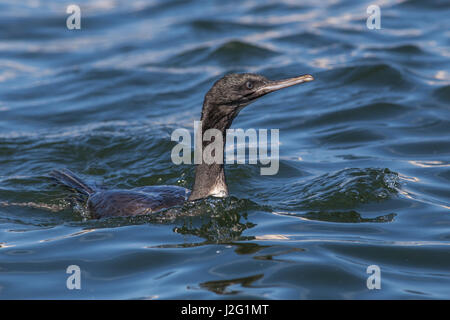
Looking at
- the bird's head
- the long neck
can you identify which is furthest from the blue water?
the bird's head

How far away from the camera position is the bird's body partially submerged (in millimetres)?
7090

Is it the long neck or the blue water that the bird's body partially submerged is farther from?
the blue water

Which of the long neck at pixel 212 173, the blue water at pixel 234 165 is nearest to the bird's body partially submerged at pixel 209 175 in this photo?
the long neck at pixel 212 173

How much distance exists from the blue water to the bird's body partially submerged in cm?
14

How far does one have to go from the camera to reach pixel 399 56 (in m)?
14.1

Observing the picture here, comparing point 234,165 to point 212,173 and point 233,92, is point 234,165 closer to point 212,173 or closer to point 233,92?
point 212,173

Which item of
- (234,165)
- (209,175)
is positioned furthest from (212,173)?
(234,165)

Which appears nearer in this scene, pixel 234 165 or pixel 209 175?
pixel 209 175

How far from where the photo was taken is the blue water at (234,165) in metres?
6.30

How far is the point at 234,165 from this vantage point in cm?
943

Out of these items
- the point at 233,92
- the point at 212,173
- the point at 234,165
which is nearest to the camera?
the point at 233,92

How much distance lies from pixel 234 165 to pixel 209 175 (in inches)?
79.5

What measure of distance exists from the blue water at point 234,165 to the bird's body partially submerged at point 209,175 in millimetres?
136
